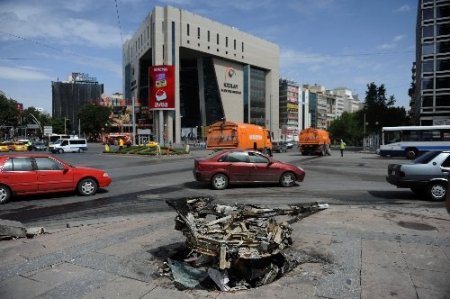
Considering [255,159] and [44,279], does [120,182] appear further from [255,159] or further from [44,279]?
[44,279]

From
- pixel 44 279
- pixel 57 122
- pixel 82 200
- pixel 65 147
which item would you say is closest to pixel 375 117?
pixel 65 147

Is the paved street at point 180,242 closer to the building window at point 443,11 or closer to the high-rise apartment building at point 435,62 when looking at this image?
the high-rise apartment building at point 435,62

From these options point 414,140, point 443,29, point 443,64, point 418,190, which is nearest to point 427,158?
point 418,190

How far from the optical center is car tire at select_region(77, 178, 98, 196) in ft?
42.5

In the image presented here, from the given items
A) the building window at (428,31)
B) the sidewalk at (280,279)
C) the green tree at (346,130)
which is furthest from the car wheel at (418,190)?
the green tree at (346,130)

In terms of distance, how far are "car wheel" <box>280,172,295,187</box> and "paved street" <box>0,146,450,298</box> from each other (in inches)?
112

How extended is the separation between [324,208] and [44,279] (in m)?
6.88

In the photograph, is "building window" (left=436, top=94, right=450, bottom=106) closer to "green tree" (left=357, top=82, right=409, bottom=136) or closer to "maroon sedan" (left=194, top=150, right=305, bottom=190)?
"green tree" (left=357, top=82, right=409, bottom=136)

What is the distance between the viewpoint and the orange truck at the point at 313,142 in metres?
40.2

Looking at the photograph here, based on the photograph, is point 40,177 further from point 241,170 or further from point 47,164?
point 241,170

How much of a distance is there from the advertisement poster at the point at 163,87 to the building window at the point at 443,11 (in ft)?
161

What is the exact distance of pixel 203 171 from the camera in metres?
14.2

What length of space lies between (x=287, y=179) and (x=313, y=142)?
2618 cm

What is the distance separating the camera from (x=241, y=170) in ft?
47.3
